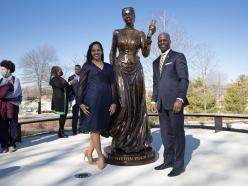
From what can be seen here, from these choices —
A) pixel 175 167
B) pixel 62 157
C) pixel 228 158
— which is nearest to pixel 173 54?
pixel 175 167

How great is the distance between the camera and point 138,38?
489 centimetres

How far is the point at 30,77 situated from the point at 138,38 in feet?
121

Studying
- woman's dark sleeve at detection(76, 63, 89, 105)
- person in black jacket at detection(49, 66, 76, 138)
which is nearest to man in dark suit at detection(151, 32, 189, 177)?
woman's dark sleeve at detection(76, 63, 89, 105)

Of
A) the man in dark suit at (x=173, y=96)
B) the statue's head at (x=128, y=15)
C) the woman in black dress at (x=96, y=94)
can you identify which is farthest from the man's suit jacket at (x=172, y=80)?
the statue's head at (x=128, y=15)

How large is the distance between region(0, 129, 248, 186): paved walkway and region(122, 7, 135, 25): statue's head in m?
2.21

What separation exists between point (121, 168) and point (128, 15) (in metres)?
2.29

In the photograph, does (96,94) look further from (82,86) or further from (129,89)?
(129,89)

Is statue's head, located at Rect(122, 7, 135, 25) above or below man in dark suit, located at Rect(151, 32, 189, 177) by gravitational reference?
above

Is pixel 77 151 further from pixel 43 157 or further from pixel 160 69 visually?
pixel 160 69

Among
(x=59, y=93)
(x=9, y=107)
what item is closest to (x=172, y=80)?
(x=9, y=107)

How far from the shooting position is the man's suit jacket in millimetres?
4017

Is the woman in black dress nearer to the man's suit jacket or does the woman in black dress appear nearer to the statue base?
the statue base

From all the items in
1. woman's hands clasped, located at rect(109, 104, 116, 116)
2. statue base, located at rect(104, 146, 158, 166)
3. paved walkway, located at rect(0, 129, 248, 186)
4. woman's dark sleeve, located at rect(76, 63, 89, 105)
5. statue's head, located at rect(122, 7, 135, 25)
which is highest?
statue's head, located at rect(122, 7, 135, 25)

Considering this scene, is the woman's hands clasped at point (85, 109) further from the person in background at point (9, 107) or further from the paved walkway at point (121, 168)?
the person in background at point (9, 107)
